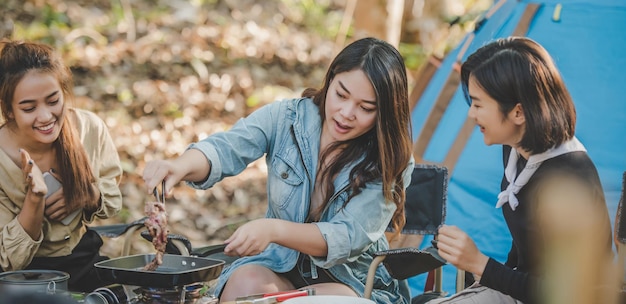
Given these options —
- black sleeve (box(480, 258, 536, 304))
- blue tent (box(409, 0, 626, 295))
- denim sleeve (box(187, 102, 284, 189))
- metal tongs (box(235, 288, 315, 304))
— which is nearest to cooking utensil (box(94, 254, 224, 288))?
metal tongs (box(235, 288, 315, 304))

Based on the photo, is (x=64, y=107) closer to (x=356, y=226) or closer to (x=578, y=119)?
(x=356, y=226)

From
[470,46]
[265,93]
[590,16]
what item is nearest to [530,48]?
→ [590,16]

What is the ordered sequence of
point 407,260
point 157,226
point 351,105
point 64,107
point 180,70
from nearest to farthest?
point 157,226
point 351,105
point 407,260
point 64,107
point 180,70

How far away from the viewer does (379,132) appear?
9.32 feet

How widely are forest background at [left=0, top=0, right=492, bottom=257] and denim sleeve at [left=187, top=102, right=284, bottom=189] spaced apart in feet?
7.87

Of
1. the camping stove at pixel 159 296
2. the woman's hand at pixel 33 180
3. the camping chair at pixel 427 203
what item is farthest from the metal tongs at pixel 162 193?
the camping chair at pixel 427 203

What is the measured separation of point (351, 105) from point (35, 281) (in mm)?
1121

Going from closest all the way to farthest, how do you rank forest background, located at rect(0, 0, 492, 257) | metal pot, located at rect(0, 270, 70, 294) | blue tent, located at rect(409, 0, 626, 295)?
metal pot, located at rect(0, 270, 70, 294) < blue tent, located at rect(409, 0, 626, 295) < forest background, located at rect(0, 0, 492, 257)

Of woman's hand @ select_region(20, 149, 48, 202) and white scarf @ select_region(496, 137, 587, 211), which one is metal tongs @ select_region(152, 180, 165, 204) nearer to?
woman's hand @ select_region(20, 149, 48, 202)

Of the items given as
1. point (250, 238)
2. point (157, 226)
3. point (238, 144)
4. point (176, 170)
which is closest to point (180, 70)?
point (238, 144)

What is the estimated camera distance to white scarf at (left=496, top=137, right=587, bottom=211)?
2.63 metres

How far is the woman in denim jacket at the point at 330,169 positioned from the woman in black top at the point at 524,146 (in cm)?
33

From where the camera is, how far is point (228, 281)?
9.35 feet

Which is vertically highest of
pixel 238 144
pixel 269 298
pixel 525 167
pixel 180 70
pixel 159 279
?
pixel 180 70
